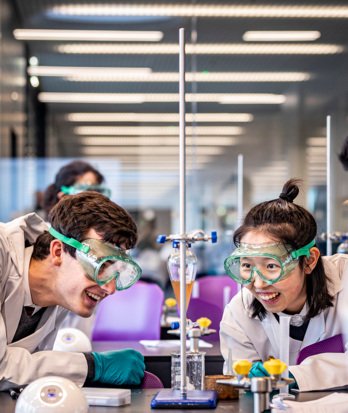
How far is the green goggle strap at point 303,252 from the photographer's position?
234cm

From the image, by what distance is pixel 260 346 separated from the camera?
8.33 feet

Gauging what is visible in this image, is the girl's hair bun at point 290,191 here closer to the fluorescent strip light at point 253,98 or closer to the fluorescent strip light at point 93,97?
the fluorescent strip light at point 253,98

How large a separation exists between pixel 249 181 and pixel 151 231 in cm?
87

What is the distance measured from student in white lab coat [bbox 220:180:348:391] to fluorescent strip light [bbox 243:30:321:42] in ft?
12.8

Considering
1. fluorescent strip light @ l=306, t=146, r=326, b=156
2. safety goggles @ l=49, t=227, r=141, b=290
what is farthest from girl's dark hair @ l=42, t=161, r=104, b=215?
safety goggles @ l=49, t=227, r=141, b=290

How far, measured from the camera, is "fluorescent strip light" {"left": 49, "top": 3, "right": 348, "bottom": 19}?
6387mm

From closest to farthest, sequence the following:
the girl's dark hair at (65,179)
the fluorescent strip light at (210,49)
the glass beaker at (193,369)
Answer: the glass beaker at (193,369) → the girl's dark hair at (65,179) → the fluorescent strip light at (210,49)

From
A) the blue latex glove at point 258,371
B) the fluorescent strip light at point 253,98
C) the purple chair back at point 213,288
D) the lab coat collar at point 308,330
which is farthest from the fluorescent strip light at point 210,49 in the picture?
the blue latex glove at point 258,371

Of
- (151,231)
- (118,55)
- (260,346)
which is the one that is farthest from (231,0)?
(260,346)

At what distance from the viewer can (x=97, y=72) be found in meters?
6.77

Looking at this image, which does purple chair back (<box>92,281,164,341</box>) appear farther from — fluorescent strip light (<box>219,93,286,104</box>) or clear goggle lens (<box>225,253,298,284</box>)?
fluorescent strip light (<box>219,93,286,104</box>)

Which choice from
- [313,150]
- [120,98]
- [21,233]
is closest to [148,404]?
[21,233]

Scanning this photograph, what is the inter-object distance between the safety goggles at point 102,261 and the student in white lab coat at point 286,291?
0.29 m

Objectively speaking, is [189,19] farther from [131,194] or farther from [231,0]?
[131,194]
